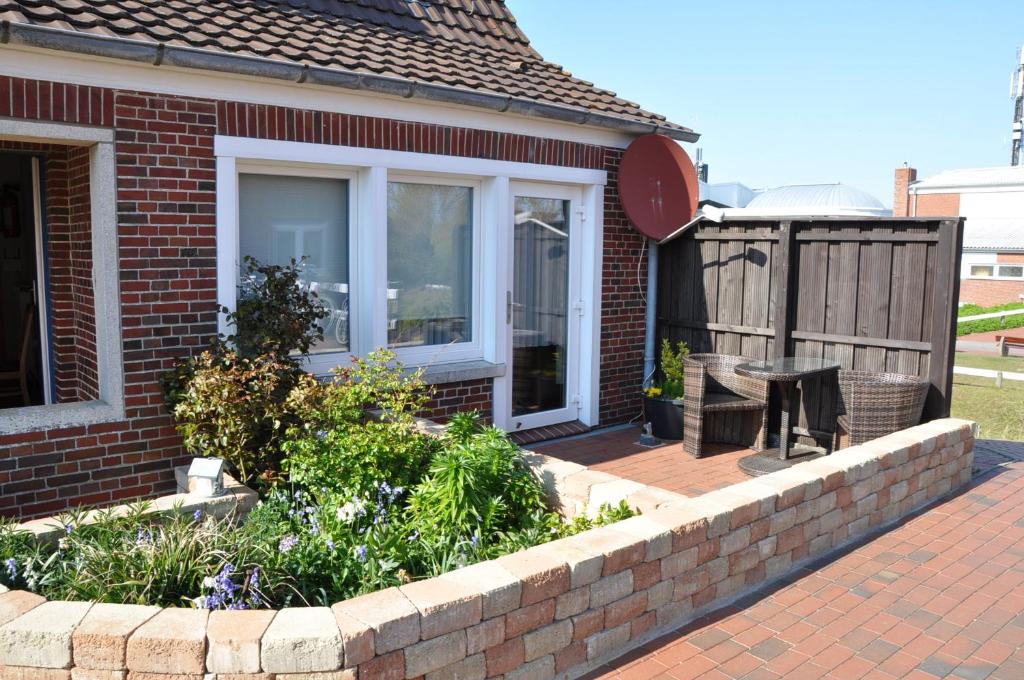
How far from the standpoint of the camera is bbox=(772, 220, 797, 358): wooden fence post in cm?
793

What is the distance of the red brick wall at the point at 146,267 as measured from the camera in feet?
17.3

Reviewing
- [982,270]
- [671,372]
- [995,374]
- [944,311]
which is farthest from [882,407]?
[982,270]

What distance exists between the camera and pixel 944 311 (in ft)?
23.1

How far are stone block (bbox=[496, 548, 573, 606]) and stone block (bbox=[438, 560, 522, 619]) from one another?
0.04 m

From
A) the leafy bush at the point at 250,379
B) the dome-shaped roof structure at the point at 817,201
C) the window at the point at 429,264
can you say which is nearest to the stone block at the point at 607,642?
the leafy bush at the point at 250,379

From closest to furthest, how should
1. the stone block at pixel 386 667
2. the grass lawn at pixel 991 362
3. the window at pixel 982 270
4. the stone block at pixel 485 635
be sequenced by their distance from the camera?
the stone block at pixel 386 667, the stone block at pixel 485 635, the grass lawn at pixel 991 362, the window at pixel 982 270

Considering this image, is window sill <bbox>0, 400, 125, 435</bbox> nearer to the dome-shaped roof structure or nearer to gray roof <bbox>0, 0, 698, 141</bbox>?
gray roof <bbox>0, 0, 698, 141</bbox>

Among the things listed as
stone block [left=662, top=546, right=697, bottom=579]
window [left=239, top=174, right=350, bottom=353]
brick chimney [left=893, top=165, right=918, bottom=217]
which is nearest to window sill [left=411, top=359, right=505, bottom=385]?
window [left=239, top=174, right=350, bottom=353]

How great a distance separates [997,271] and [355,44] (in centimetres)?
3735

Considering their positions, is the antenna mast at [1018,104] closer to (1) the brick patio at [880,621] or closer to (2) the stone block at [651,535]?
(1) the brick patio at [880,621]

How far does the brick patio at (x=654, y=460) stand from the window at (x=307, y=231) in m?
2.20

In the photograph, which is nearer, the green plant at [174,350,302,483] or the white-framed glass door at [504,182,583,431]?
the green plant at [174,350,302,483]

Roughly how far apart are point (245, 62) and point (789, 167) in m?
55.8

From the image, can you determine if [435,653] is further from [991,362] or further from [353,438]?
[991,362]
